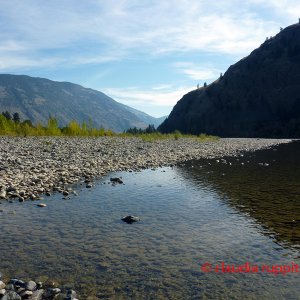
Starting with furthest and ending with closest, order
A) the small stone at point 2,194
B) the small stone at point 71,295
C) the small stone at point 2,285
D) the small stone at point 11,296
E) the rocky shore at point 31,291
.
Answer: the small stone at point 2,194 < the small stone at point 2,285 < the small stone at point 71,295 < the rocky shore at point 31,291 < the small stone at point 11,296

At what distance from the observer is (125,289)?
27.3ft

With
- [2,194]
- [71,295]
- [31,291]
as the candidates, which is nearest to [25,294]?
[31,291]

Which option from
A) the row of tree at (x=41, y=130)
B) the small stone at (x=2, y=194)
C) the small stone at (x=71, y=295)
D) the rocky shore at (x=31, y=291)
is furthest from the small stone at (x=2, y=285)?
the row of tree at (x=41, y=130)

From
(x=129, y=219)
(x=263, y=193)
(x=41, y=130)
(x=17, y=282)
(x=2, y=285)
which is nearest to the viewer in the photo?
(x=2, y=285)

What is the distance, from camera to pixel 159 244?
11.4 metres

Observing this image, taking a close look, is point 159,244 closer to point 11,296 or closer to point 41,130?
point 11,296

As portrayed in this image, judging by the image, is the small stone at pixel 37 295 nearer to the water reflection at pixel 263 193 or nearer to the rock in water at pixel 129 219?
the rock in water at pixel 129 219

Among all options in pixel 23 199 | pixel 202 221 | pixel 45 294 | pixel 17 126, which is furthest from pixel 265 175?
pixel 17 126

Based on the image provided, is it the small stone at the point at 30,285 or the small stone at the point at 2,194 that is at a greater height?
the small stone at the point at 2,194

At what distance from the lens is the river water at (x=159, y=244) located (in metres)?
8.59

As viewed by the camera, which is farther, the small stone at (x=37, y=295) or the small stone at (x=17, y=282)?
the small stone at (x=17, y=282)

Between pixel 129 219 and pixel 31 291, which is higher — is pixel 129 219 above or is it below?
above

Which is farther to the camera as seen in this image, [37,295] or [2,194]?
[2,194]

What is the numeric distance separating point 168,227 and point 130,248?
2683 mm
